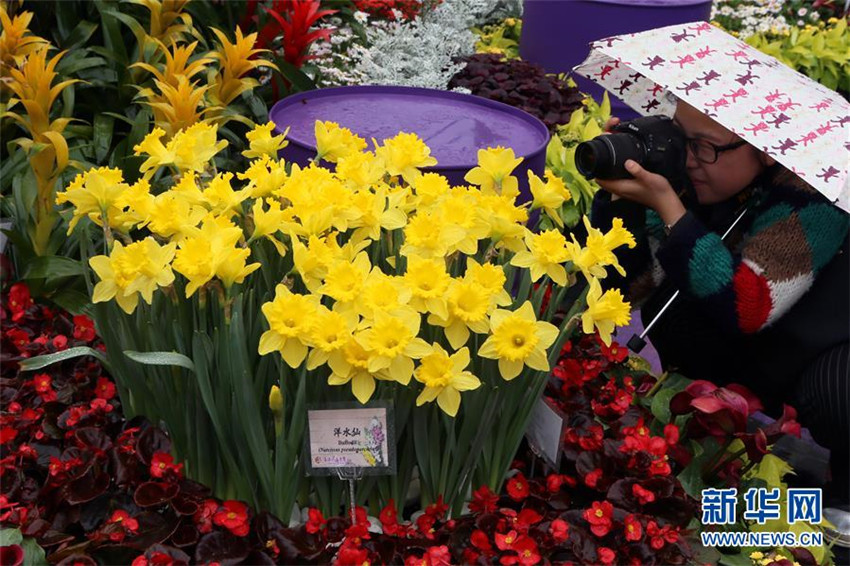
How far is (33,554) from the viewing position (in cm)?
121

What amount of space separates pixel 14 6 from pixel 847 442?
103 inches

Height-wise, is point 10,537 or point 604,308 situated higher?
point 604,308

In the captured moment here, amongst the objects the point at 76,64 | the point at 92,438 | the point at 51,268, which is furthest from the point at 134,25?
the point at 92,438

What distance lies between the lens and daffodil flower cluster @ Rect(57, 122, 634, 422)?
1096 millimetres

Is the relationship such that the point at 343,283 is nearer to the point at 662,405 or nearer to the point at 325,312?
the point at 325,312

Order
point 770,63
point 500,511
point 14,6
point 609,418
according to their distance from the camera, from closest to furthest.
A: point 500,511, point 609,418, point 770,63, point 14,6

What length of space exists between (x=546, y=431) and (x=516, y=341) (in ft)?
0.96

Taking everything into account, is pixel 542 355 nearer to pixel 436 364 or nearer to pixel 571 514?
pixel 436 364

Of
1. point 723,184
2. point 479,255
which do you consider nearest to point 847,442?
point 723,184

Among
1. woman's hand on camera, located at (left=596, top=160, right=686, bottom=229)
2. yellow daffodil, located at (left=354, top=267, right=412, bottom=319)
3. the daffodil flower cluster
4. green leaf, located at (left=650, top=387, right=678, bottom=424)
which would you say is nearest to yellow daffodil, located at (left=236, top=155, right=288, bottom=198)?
the daffodil flower cluster

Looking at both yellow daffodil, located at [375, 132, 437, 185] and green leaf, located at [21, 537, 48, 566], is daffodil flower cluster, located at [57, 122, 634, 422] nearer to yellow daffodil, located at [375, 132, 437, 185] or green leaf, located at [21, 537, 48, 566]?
yellow daffodil, located at [375, 132, 437, 185]

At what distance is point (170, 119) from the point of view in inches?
83.5

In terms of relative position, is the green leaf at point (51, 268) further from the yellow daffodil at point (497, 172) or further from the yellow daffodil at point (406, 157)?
the yellow daffodil at point (497, 172)

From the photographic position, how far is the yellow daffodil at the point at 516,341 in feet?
3.67
